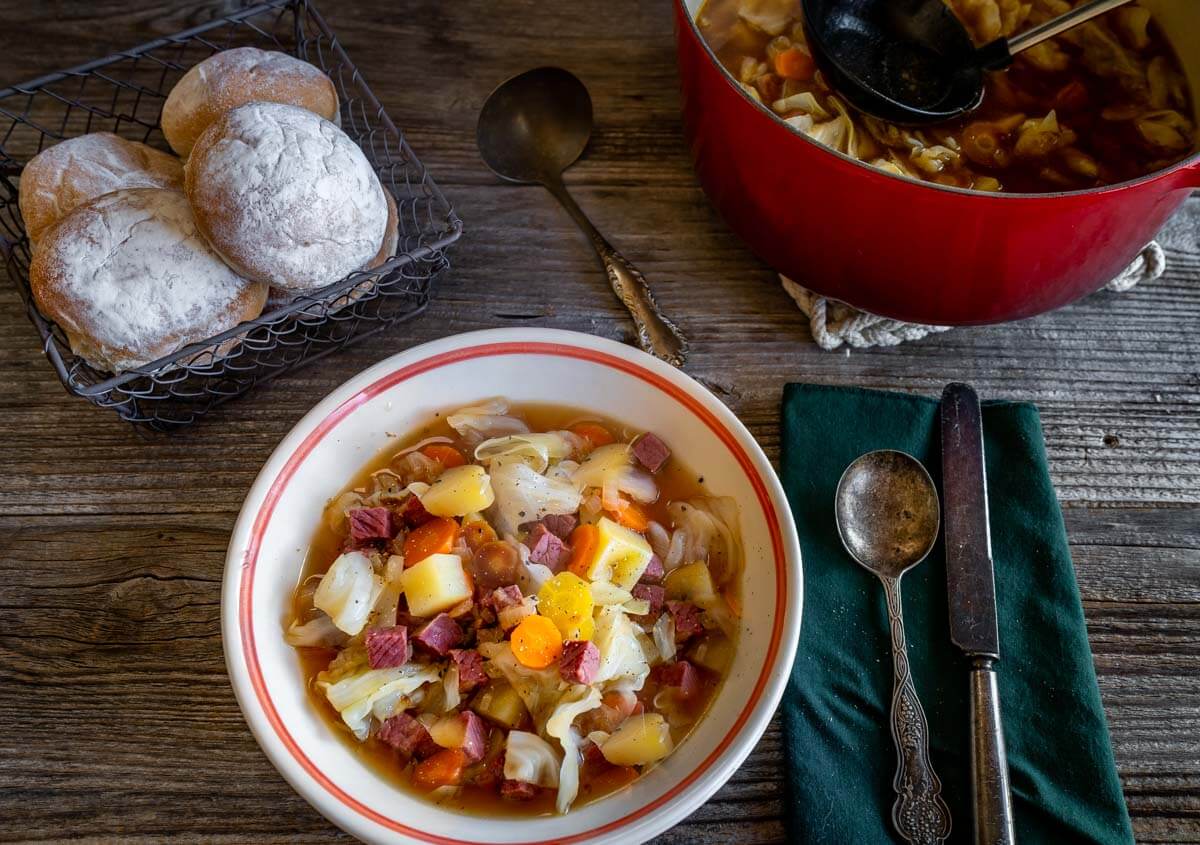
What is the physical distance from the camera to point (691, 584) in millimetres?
1456

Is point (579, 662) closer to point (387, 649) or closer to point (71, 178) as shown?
point (387, 649)

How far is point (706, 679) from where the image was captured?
1.40 m

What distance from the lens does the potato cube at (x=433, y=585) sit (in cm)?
135

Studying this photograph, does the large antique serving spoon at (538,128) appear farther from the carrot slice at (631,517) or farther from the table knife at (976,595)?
the table knife at (976,595)

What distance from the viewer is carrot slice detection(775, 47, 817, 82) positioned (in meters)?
1.72

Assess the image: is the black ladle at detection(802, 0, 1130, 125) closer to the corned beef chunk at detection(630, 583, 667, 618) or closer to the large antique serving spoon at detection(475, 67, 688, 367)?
the large antique serving spoon at detection(475, 67, 688, 367)

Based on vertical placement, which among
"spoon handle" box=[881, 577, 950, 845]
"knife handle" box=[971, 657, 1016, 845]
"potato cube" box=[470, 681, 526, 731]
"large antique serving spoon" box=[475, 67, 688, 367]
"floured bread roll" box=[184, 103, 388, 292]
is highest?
"floured bread roll" box=[184, 103, 388, 292]

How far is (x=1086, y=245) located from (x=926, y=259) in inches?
9.9

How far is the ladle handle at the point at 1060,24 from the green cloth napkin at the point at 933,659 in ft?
2.15

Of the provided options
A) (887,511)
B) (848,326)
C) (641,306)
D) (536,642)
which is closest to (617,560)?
(536,642)

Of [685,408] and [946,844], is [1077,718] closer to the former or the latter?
[946,844]

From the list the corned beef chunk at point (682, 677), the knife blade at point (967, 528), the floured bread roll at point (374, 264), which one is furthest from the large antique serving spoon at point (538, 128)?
the corned beef chunk at point (682, 677)

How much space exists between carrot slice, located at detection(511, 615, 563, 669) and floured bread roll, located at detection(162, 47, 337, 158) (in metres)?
1.07

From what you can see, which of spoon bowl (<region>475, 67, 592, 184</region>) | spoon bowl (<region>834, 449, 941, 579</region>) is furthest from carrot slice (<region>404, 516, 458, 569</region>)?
spoon bowl (<region>475, 67, 592, 184</region>)
